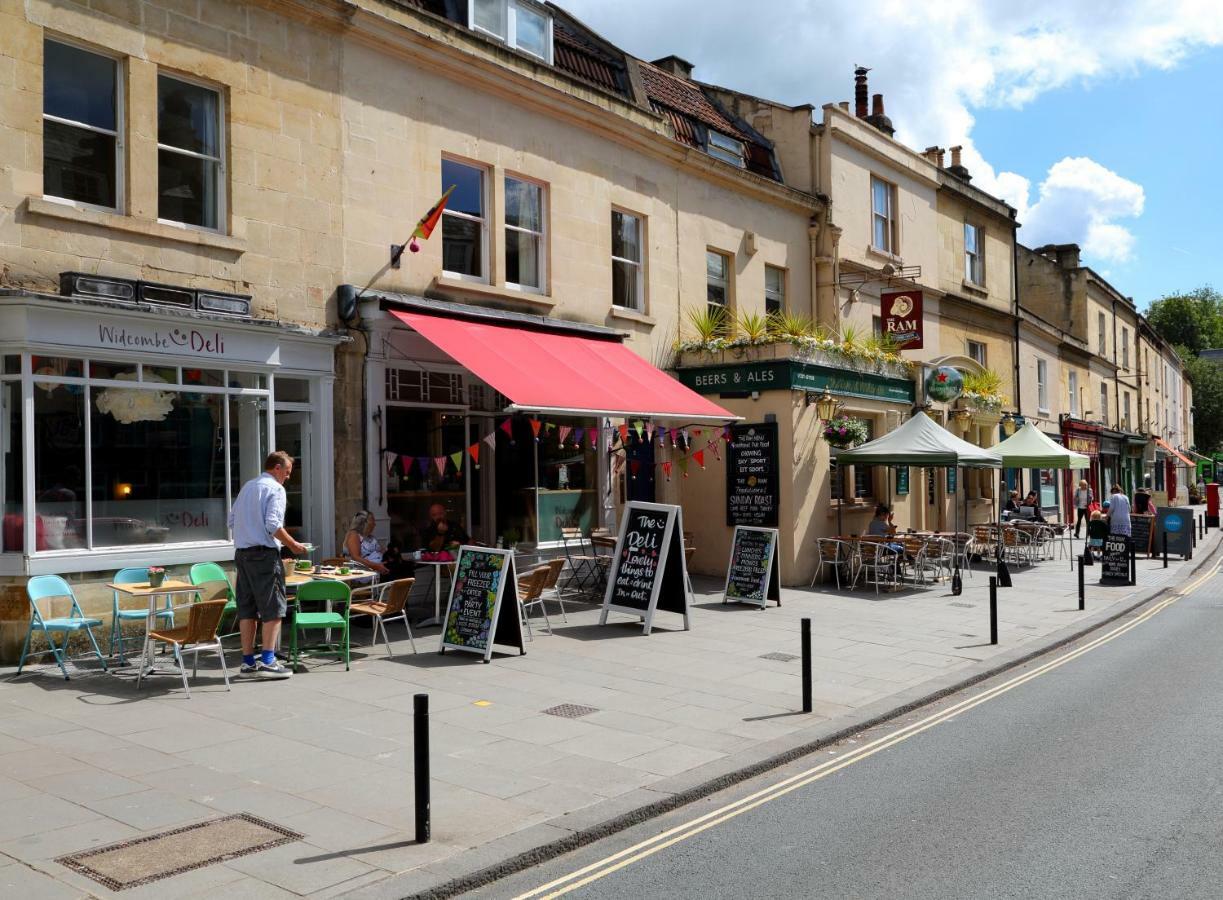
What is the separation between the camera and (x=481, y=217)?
15.1 m

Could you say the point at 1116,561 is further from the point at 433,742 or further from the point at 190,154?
the point at 190,154

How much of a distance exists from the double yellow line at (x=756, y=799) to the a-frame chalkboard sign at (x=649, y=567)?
411 cm

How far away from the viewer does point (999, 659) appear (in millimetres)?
11266

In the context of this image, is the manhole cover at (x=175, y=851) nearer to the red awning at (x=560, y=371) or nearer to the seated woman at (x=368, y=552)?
the seated woman at (x=368, y=552)

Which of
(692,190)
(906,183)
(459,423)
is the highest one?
(906,183)

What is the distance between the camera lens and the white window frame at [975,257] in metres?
28.4

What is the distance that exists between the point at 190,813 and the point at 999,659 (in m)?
8.60

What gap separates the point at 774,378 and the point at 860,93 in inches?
558

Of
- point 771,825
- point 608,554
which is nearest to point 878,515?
point 608,554

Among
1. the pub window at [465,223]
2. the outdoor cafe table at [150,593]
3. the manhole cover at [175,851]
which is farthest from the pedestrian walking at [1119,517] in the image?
the manhole cover at [175,851]

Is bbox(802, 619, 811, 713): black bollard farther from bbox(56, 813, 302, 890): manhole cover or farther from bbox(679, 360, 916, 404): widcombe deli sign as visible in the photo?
bbox(679, 360, 916, 404): widcombe deli sign

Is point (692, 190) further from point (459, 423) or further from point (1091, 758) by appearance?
point (1091, 758)

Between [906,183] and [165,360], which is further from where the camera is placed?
[906,183]

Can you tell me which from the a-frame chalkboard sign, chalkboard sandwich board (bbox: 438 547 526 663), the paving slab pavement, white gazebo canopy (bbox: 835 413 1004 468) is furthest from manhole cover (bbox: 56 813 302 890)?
white gazebo canopy (bbox: 835 413 1004 468)
